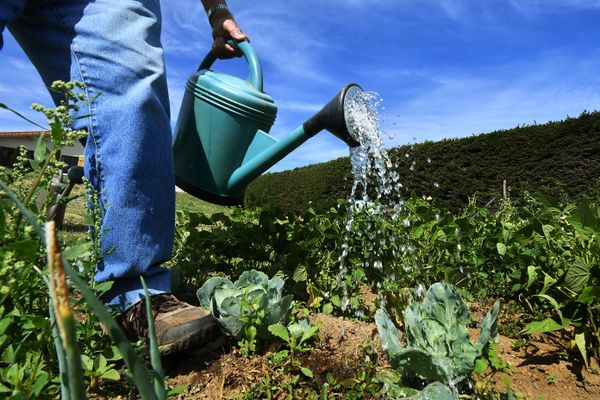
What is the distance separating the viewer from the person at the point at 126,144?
1.19 m

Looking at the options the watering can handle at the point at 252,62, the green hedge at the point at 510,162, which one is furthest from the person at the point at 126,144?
the green hedge at the point at 510,162

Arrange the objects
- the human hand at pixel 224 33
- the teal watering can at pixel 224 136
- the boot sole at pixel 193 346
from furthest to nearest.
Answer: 1. the human hand at pixel 224 33
2. the teal watering can at pixel 224 136
3. the boot sole at pixel 193 346

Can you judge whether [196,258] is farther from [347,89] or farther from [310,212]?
[347,89]

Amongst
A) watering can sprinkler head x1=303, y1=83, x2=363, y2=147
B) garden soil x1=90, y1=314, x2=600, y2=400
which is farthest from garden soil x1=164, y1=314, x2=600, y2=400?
watering can sprinkler head x1=303, y1=83, x2=363, y2=147

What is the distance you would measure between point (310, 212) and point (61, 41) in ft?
4.04

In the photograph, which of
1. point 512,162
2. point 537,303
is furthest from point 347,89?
point 512,162

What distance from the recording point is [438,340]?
103cm

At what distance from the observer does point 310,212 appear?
2117 millimetres

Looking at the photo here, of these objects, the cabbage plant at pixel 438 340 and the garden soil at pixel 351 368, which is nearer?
the cabbage plant at pixel 438 340

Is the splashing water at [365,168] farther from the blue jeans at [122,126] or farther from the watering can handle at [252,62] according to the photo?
the blue jeans at [122,126]

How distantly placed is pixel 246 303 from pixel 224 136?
0.83 m

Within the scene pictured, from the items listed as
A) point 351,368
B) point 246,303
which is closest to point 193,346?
point 246,303

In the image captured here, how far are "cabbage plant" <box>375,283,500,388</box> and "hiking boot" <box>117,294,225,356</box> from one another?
47 centimetres

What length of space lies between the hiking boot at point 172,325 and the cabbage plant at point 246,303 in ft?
0.19
